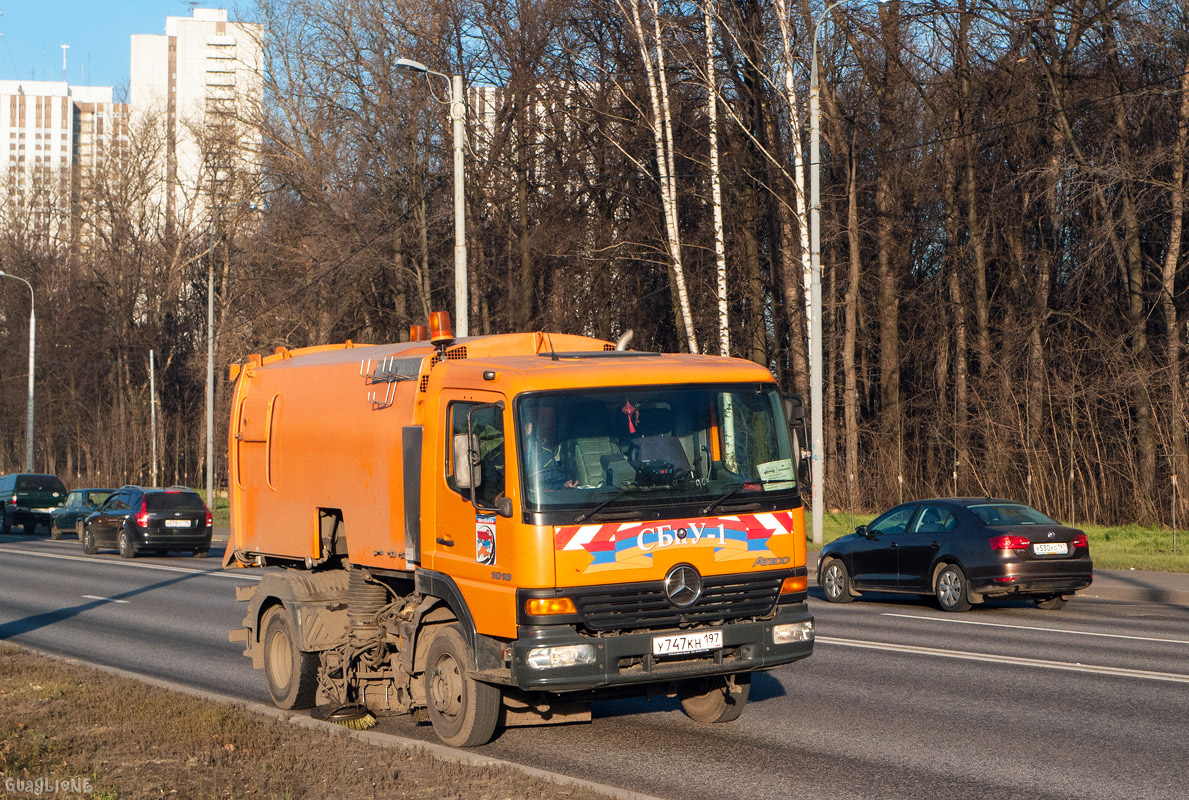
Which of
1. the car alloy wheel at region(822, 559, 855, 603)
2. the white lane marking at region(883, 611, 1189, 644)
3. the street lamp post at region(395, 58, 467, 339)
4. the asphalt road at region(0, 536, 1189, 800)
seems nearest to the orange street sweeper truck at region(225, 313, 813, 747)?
the asphalt road at region(0, 536, 1189, 800)

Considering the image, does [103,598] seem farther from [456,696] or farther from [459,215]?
[456,696]

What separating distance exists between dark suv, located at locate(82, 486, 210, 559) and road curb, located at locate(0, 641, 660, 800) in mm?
17990

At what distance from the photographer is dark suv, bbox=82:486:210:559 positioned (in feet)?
90.2

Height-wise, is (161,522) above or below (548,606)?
below

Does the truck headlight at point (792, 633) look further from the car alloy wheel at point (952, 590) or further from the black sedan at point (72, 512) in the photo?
the black sedan at point (72, 512)

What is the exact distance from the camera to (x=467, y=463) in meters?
7.30

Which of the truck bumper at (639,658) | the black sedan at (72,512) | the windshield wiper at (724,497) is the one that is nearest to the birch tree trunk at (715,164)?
the black sedan at (72,512)

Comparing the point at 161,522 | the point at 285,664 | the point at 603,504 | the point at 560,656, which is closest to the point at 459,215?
the point at 161,522

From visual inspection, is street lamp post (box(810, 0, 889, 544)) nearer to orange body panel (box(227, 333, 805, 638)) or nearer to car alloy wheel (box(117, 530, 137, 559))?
orange body panel (box(227, 333, 805, 638))

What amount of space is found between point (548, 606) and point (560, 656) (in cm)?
28

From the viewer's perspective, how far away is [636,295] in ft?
117

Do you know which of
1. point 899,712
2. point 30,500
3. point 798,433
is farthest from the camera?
point 30,500

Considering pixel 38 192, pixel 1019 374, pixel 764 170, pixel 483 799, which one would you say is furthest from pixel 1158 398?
pixel 38 192

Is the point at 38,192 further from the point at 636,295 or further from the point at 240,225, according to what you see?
the point at 636,295
